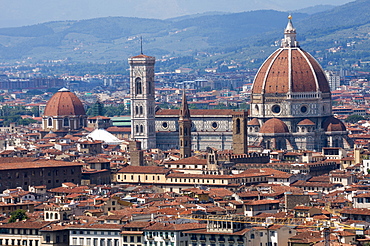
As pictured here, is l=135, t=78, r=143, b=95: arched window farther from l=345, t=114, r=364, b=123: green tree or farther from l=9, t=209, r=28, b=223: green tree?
l=9, t=209, r=28, b=223: green tree

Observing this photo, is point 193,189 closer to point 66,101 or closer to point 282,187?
point 282,187

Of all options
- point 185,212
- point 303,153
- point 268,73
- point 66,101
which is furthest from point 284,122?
point 185,212

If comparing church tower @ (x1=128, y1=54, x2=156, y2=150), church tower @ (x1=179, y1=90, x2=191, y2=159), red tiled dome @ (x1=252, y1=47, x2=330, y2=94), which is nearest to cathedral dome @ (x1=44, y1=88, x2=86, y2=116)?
church tower @ (x1=128, y1=54, x2=156, y2=150)

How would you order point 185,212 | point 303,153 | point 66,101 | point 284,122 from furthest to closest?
point 66,101 → point 284,122 → point 303,153 → point 185,212

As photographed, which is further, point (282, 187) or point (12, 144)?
point (12, 144)

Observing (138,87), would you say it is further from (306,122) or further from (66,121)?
(66,121)

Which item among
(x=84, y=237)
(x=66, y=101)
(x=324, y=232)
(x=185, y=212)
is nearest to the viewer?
(x=324, y=232)

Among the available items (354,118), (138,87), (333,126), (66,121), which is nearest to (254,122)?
(333,126)
